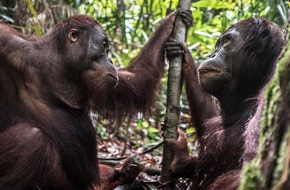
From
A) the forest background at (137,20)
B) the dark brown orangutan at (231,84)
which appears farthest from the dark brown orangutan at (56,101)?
the dark brown orangutan at (231,84)

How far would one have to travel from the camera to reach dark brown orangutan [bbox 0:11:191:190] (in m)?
3.41

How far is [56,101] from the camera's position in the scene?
12.9 ft

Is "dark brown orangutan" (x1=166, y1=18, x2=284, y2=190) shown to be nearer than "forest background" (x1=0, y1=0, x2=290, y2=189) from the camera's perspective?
Yes

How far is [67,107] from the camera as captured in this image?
13.1 feet

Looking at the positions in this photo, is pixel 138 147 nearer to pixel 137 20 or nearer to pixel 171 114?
pixel 137 20

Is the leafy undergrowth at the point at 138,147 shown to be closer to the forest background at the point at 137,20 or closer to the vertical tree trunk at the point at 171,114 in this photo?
the forest background at the point at 137,20

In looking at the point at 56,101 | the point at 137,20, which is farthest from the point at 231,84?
the point at 137,20

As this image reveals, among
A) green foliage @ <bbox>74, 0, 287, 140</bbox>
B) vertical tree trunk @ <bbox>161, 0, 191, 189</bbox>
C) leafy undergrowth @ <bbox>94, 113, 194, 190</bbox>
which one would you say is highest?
green foliage @ <bbox>74, 0, 287, 140</bbox>

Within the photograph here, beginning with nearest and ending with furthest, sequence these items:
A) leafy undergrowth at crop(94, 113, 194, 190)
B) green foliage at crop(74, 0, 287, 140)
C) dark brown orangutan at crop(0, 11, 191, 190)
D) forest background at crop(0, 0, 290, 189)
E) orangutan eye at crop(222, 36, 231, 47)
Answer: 1. dark brown orangutan at crop(0, 11, 191, 190)
2. orangutan eye at crop(222, 36, 231, 47)
3. leafy undergrowth at crop(94, 113, 194, 190)
4. forest background at crop(0, 0, 290, 189)
5. green foliage at crop(74, 0, 287, 140)


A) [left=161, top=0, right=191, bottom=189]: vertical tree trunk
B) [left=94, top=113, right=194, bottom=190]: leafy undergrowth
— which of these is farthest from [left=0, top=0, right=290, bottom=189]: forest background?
[left=161, top=0, right=191, bottom=189]: vertical tree trunk

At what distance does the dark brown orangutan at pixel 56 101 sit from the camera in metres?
3.41

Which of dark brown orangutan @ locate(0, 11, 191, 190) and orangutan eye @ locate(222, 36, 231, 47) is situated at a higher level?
orangutan eye @ locate(222, 36, 231, 47)

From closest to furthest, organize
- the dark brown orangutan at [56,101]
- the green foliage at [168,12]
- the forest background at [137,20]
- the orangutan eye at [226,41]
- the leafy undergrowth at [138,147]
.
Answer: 1. the dark brown orangutan at [56,101]
2. the orangutan eye at [226,41]
3. the leafy undergrowth at [138,147]
4. the forest background at [137,20]
5. the green foliage at [168,12]

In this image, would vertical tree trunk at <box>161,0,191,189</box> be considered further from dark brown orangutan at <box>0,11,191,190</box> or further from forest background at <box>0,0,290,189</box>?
forest background at <box>0,0,290,189</box>
